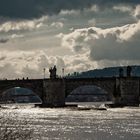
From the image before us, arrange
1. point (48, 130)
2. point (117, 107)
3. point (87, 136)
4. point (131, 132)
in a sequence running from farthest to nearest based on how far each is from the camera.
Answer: point (117, 107), point (48, 130), point (131, 132), point (87, 136)

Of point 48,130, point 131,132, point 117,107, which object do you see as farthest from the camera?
point 117,107

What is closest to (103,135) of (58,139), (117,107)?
(58,139)

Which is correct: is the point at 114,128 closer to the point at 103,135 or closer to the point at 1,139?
the point at 103,135

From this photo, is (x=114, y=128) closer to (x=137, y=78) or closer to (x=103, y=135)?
(x=103, y=135)

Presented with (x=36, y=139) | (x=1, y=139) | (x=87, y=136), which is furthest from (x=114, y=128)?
(x=1, y=139)

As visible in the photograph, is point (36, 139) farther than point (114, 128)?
No

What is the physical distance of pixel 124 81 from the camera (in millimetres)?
199750

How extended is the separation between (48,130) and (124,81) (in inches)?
3791

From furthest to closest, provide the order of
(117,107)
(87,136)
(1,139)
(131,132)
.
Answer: (117,107) < (131,132) < (87,136) < (1,139)

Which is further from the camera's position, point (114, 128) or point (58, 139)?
point (114, 128)

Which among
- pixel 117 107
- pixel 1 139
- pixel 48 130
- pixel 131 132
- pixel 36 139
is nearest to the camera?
pixel 1 139

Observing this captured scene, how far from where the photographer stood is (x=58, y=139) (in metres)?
85.4

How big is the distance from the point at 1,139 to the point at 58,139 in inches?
1362

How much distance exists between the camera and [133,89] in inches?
7815
